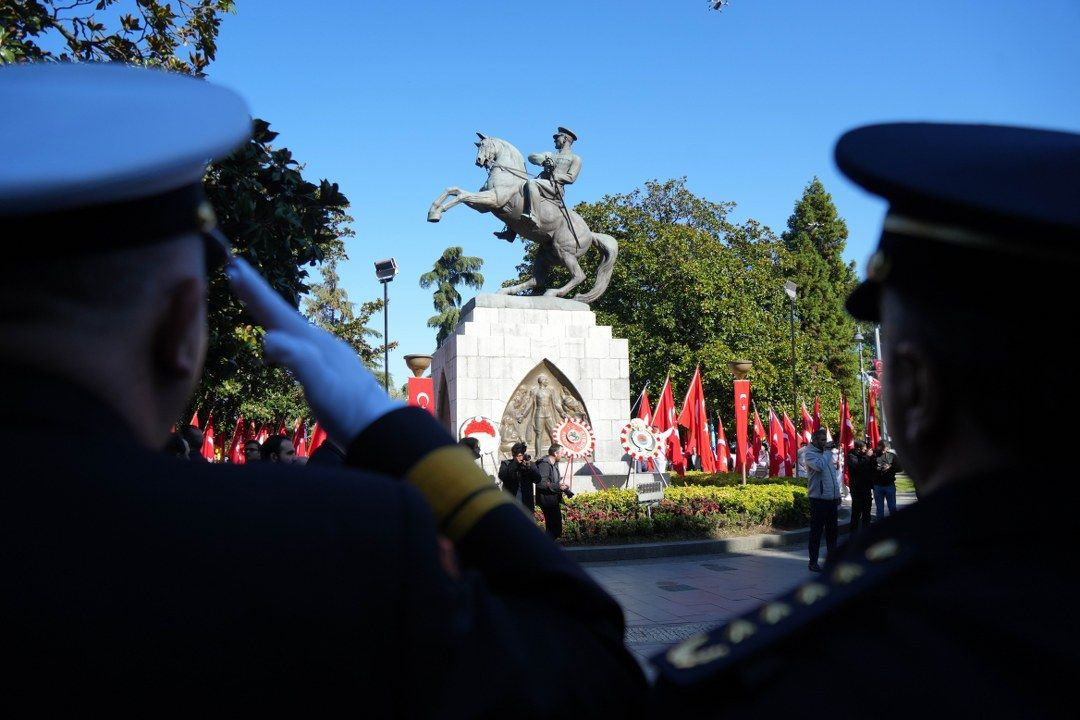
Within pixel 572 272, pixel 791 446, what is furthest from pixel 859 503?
pixel 791 446

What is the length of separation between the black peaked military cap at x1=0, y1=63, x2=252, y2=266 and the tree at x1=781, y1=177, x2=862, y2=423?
46.0 m

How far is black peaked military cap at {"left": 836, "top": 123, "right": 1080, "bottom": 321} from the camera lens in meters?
0.96

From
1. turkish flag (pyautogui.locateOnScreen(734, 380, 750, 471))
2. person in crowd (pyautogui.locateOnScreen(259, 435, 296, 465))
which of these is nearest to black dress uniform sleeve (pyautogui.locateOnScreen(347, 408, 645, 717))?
person in crowd (pyautogui.locateOnScreen(259, 435, 296, 465))

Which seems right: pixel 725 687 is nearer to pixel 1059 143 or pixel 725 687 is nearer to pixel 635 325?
pixel 1059 143

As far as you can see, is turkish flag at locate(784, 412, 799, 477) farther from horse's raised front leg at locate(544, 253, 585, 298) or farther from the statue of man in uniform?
the statue of man in uniform

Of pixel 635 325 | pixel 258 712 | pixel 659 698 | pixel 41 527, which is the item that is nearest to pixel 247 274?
pixel 41 527

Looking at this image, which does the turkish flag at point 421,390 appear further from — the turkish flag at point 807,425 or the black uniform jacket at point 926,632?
the black uniform jacket at point 926,632

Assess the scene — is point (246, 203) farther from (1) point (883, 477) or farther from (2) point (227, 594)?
(1) point (883, 477)

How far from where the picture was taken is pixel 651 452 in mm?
14602

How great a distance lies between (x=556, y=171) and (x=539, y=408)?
15.7ft

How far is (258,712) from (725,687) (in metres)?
0.50

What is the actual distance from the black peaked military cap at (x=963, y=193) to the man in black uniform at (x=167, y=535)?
1.96ft

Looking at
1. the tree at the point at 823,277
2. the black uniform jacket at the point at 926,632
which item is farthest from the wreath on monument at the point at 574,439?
the tree at the point at 823,277

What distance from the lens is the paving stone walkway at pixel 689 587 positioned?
7.11 m
